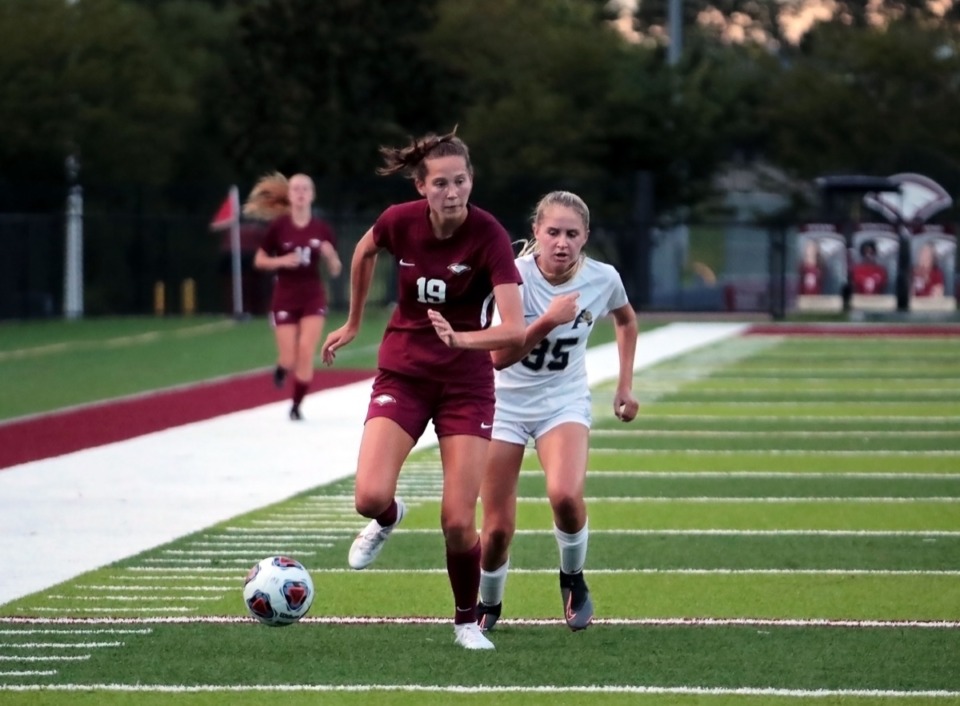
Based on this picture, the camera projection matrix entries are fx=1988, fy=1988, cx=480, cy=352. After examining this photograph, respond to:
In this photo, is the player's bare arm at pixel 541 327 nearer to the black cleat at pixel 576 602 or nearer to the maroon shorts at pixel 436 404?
the maroon shorts at pixel 436 404

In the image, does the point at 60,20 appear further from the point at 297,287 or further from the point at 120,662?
the point at 120,662

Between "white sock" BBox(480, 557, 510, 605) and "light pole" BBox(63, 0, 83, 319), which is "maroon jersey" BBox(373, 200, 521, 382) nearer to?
"white sock" BBox(480, 557, 510, 605)

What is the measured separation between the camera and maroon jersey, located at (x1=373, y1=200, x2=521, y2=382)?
24.2ft

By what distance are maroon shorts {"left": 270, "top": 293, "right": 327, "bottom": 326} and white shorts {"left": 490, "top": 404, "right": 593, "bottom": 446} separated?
352 inches

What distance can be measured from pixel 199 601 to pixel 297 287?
839cm

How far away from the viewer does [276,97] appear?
4462cm

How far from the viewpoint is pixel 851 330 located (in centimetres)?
3391

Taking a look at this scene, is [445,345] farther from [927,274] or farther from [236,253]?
[927,274]

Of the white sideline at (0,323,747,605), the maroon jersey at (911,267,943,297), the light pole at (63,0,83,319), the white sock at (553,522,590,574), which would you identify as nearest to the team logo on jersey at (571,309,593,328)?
the white sock at (553,522,590,574)

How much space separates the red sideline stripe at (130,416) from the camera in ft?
49.2

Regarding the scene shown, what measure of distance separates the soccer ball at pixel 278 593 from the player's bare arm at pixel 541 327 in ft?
3.63

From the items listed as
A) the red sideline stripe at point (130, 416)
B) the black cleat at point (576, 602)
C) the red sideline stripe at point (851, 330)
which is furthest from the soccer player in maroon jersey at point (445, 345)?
the red sideline stripe at point (851, 330)

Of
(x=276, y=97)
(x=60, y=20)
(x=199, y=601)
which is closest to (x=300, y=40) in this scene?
(x=276, y=97)

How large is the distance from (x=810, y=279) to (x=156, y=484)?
27.0 metres
